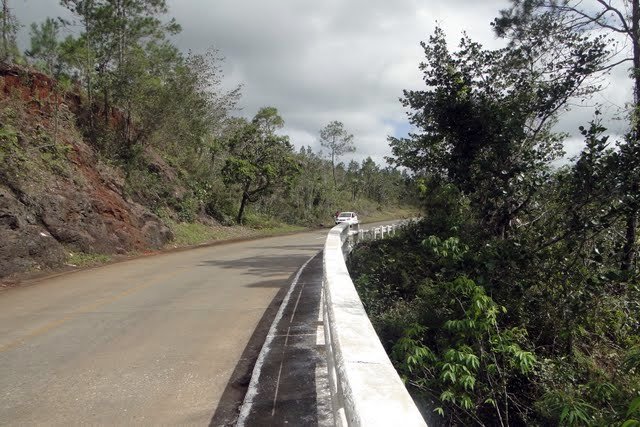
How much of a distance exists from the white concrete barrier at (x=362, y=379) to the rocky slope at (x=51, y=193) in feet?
38.1

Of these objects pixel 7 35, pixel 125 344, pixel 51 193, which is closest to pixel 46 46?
pixel 7 35

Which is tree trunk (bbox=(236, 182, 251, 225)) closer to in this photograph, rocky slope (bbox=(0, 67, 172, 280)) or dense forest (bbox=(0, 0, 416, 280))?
dense forest (bbox=(0, 0, 416, 280))

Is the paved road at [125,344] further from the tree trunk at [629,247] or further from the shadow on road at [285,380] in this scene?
the tree trunk at [629,247]

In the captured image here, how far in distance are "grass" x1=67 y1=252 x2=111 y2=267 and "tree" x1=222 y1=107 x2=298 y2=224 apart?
701 inches

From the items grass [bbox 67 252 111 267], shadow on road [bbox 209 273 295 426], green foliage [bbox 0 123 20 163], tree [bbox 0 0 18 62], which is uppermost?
tree [bbox 0 0 18 62]

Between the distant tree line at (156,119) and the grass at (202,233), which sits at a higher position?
the distant tree line at (156,119)

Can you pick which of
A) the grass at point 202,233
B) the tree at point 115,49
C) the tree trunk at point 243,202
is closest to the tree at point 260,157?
the tree trunk at point 243,202

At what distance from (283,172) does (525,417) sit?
30.2 meters

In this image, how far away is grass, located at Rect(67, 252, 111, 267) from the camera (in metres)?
14.4

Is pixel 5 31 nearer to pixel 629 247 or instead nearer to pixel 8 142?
pixel 8 142

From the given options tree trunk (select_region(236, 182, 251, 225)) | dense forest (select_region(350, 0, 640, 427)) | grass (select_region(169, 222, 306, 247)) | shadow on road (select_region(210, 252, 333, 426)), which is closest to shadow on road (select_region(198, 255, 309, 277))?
dense forest (select_region(350, 0, 640, 427))

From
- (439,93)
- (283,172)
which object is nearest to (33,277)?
(439,93)

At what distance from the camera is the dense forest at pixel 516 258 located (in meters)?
5.72

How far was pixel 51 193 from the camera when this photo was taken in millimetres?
15391
